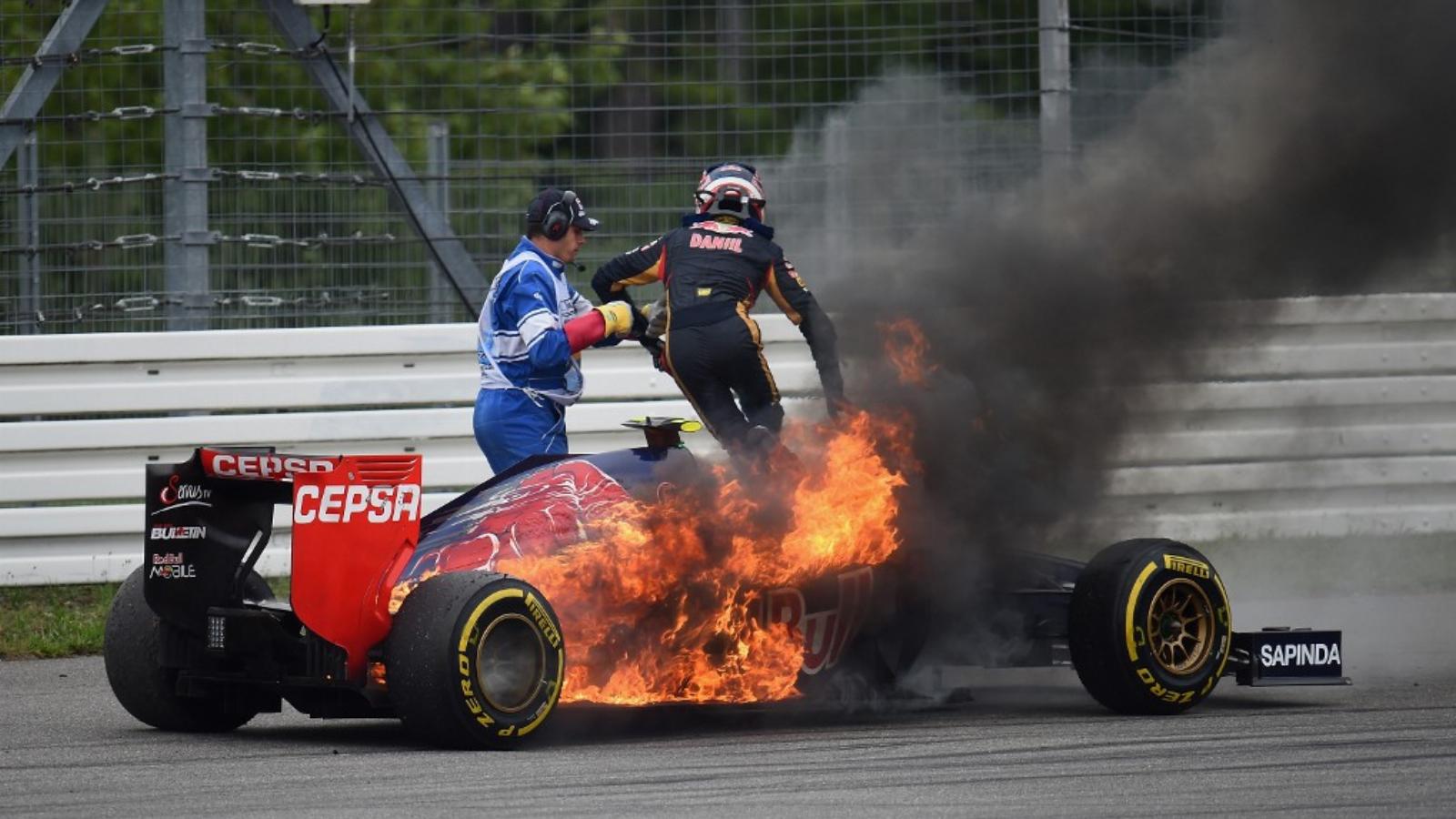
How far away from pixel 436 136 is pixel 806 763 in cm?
610

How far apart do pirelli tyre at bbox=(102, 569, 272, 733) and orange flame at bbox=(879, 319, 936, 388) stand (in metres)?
2.57

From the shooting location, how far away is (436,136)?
1286 centimetres

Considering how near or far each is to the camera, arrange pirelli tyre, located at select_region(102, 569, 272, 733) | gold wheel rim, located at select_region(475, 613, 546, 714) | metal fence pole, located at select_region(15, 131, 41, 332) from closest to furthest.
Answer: gold wheel rim, located at select_region(475, 613, 546, 714) < pirelli tyre, located at select_region(102, 569, 272, 733) < metal fence pole, located at select_region(15, 131, 41, 332)

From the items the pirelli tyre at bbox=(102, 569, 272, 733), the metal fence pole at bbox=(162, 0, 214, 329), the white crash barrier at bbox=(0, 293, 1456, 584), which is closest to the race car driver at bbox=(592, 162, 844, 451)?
the white crash barrier at bbox=(0, 293, 1456, 584)

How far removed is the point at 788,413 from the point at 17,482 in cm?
456

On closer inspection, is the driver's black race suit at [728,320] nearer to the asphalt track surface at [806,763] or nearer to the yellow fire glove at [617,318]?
the yellow fire glove at [617,318]

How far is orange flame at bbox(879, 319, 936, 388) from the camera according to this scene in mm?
9219

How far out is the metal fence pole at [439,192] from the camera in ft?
42.0

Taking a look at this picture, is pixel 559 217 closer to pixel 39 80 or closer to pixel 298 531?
pixel 298 531

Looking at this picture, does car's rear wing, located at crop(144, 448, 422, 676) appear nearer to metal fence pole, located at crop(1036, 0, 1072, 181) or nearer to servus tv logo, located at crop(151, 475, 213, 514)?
servus tv logo, located at crop(151, 475, 213, 514)

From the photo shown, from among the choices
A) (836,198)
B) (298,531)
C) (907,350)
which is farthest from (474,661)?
(836,198)

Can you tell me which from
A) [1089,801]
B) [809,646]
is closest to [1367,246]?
[809,646]

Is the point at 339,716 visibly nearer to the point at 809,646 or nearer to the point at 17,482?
the point at 809,646

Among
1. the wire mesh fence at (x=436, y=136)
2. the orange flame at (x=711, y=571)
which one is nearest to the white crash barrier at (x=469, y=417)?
the wire mesh fence at (x=436, y=136)
